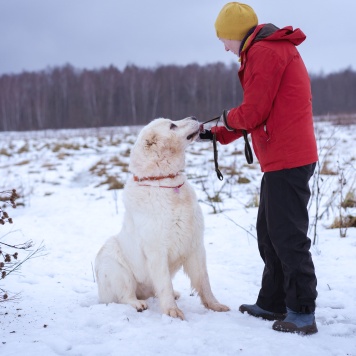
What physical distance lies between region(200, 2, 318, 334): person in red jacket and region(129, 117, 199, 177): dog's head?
60 centimetres

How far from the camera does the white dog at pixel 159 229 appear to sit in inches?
133

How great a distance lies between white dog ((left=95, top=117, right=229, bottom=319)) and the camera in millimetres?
3367

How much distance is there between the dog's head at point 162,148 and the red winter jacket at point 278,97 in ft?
2.45

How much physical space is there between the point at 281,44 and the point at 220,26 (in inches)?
18.2

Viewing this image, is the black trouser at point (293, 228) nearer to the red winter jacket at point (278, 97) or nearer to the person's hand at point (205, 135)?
the red winter jacket at point (278, 97)

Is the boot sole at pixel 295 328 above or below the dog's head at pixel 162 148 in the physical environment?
below

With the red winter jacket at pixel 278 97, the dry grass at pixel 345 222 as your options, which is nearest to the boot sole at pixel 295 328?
the red winter jacket at pixel 278 97

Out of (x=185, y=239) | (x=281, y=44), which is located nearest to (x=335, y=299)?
(x=185, y=239)

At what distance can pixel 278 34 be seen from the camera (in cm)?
275

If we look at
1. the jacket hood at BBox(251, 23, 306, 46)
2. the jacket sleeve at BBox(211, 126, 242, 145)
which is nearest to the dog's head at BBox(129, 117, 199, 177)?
the jacket sleeve at BBox(211, 126, 242, 145)

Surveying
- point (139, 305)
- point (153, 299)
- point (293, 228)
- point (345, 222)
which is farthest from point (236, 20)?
point (345, 222)

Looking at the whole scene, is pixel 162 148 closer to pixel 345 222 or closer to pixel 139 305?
pixel 139 305

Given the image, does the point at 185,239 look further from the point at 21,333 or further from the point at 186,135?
the point at 21,333

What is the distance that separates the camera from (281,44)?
2770 millimetres
